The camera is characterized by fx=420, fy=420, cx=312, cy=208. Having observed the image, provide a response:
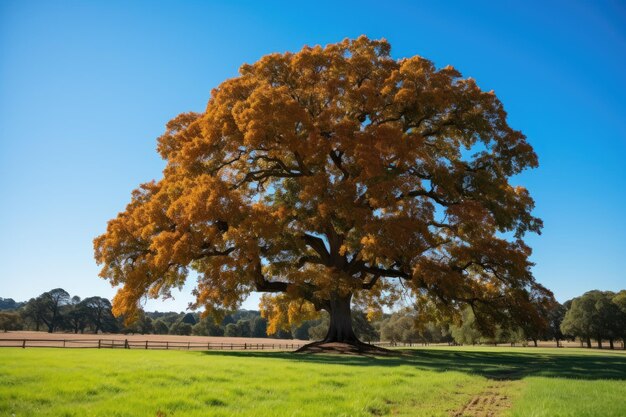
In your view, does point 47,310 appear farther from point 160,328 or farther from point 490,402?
point 490,402

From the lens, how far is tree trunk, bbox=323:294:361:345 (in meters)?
28.8

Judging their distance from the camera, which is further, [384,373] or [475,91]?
[475,91]

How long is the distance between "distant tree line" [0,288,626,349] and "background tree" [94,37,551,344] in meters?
39.1

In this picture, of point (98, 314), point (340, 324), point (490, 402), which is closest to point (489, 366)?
point (340, 324)

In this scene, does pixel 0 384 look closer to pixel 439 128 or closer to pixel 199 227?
pixel 199 227

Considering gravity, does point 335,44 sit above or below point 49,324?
above

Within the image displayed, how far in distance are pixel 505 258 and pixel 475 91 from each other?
36.1 feet

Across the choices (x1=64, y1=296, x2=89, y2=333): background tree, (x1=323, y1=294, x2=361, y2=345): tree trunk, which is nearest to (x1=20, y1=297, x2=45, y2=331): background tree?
(x1=64, y1=296, x2=89, y2=333): background tree

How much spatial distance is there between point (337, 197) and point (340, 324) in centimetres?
1016

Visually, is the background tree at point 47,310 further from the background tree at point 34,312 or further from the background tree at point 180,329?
the background tree at point 180,329

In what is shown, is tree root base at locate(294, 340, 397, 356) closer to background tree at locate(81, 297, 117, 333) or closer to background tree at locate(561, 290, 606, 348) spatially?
background tree at locate(561, 290, 606, 348)

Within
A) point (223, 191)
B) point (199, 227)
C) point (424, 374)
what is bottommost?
point (424, 374)

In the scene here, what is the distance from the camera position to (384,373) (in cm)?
1372

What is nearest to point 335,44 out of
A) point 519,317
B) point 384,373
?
point 519,317
